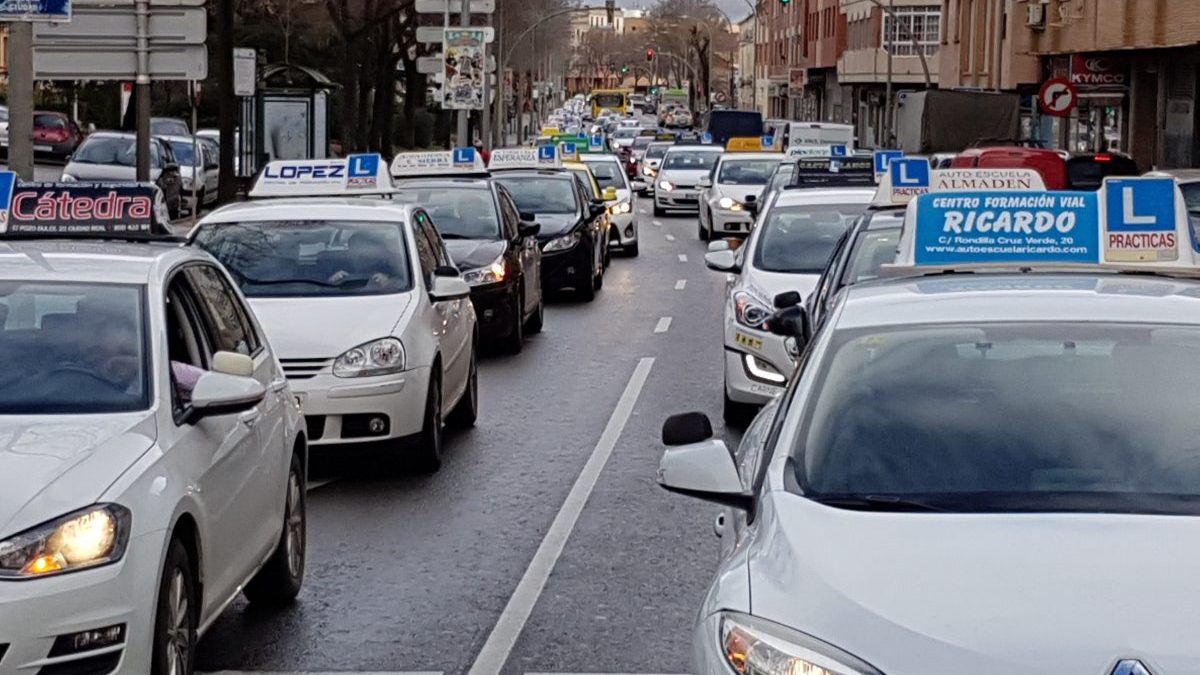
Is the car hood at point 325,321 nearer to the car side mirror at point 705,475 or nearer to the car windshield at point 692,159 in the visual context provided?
the car side mirror at point 705,475

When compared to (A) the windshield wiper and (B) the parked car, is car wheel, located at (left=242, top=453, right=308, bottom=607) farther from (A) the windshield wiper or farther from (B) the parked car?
(B) the parked car

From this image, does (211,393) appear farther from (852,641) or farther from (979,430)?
(852,641)

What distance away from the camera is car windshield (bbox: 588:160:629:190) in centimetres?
3631

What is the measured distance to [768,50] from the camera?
5359 inches

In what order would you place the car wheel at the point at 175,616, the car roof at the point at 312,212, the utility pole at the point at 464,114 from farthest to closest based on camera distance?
the utility pole at the point at 464,114, the car roof at the point at 312,212, the car wheel at the point at 175,616

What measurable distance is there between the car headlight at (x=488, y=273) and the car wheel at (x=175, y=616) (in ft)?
37.2

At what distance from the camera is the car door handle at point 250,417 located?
7395 millimetres

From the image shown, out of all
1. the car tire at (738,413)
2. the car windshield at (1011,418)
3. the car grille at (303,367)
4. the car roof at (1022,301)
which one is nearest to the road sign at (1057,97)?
the car tire at (738,413)

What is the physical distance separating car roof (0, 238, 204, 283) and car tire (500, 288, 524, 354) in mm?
10440

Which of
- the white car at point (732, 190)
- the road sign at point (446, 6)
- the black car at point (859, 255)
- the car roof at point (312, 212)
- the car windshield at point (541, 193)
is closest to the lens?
the black car at point (859, 255)

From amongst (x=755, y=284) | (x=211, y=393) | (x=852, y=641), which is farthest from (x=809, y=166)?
(x=852, y=641)

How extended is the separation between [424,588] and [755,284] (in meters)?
5.95

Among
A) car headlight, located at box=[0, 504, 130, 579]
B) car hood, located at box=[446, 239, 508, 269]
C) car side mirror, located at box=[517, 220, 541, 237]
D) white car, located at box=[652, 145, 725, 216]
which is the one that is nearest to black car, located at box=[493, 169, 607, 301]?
car side mirror, located at box=[517, 220, 541, 237]

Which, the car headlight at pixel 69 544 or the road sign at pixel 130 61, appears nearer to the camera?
the car headlight at pixel 69 544
